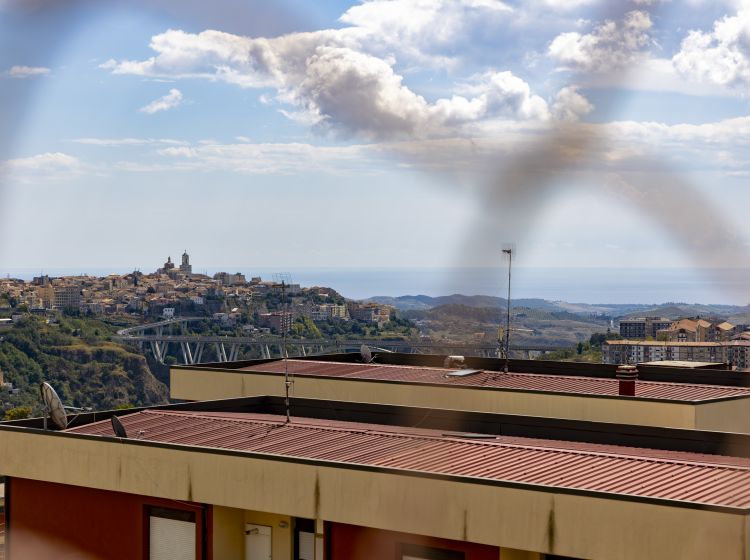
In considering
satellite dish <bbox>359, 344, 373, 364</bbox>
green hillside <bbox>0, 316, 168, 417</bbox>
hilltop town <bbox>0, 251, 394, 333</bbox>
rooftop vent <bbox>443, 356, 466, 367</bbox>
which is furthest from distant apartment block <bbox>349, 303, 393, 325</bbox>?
hilltop town <bbox>0, 251, 394, 333</bbox>

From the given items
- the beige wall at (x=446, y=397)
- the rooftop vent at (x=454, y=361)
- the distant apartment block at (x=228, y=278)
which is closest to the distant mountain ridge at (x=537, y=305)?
the beige wall at (x=446, y=397)

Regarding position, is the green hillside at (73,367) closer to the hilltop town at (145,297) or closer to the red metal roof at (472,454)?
the hilltop town at (145,297)

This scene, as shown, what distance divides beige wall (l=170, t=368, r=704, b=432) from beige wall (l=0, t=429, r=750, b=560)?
6783 mm

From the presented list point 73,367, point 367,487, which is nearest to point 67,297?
point 73,367

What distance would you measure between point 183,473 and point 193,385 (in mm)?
10793

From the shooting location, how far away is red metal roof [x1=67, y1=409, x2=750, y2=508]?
1347 centimetres

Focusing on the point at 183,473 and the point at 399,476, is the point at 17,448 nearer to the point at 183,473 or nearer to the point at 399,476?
the point at 183,473

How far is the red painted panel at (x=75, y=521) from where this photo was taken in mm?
17031

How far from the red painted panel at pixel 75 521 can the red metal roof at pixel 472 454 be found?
3.65 ft

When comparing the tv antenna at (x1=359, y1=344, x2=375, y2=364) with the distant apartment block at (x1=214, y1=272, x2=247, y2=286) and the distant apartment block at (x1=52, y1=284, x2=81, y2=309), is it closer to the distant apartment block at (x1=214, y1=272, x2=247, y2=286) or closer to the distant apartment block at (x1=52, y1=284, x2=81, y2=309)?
the distant apartment block at (x1=52, y1=284, x2=81, y2=309)

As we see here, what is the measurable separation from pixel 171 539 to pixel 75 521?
1.85 m

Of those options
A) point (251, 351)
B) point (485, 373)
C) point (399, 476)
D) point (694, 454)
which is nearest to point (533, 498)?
point (399, 476)

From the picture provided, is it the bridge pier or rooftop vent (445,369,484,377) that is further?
the bridge pier

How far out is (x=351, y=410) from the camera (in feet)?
66.5
